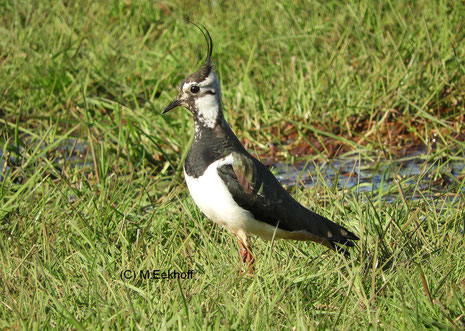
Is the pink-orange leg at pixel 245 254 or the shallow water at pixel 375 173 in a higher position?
the pink-orange leg at pixel 245 254

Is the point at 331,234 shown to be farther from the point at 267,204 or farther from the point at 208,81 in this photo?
the point at 208,81

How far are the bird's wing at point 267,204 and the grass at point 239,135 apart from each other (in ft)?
0.49

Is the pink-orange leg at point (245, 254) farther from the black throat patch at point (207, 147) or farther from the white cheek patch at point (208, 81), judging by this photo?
the white cheek patch at point (208, 81)

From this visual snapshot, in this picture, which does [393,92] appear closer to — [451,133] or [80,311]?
[451,133]

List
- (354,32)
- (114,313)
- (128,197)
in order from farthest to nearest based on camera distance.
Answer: (354,32)
(128,197)
(114,313)

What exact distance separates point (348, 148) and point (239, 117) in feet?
3.26

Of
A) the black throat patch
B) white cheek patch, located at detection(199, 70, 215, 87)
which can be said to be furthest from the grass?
white cheek patch, located at detection(199, 70, 215, 87)

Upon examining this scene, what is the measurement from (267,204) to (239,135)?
2210 mm

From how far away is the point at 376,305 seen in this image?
3.54 metres

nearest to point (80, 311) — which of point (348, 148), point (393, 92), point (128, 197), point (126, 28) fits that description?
point (128, 197)

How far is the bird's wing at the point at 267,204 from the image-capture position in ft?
13.8
